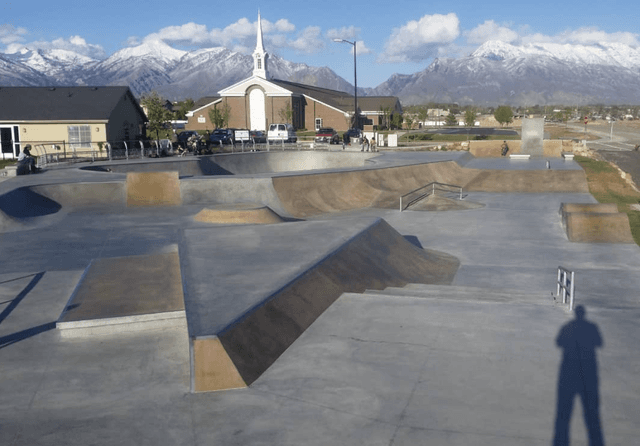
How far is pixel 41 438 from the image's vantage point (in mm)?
6152

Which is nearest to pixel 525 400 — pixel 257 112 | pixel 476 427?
pixel 476 427

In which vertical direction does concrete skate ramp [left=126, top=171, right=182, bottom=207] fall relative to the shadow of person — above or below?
above

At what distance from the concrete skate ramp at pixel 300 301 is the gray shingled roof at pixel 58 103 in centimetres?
3021

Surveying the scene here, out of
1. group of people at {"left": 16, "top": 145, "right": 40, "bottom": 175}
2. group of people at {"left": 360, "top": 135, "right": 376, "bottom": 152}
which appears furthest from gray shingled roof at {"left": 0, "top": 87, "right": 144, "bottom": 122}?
group of people at {"left": 360, "top": 135, "right": 376, "bottom": 152}

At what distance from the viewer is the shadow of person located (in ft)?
19.3

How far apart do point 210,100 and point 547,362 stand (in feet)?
260

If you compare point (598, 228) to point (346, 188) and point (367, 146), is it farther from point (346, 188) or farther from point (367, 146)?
point (367, 146)

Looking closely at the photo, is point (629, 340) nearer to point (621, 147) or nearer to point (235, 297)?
point (235, 297)

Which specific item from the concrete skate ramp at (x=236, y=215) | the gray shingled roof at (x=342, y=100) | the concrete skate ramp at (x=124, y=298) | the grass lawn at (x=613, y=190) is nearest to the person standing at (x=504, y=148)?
the grass lawn at (x=613, y=190)

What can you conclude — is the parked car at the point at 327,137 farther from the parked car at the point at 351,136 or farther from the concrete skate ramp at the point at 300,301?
the concrete skate ramp at the point at 300,301

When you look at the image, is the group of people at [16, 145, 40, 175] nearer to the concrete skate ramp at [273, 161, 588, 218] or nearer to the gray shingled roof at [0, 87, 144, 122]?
the concrete skate ramp at [273, 161, 588, 218]

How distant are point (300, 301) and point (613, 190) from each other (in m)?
25.8

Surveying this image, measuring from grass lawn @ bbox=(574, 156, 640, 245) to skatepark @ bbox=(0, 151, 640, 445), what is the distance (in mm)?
4832

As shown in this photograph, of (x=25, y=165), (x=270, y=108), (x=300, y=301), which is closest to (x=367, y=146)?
(x=25, y=165)
